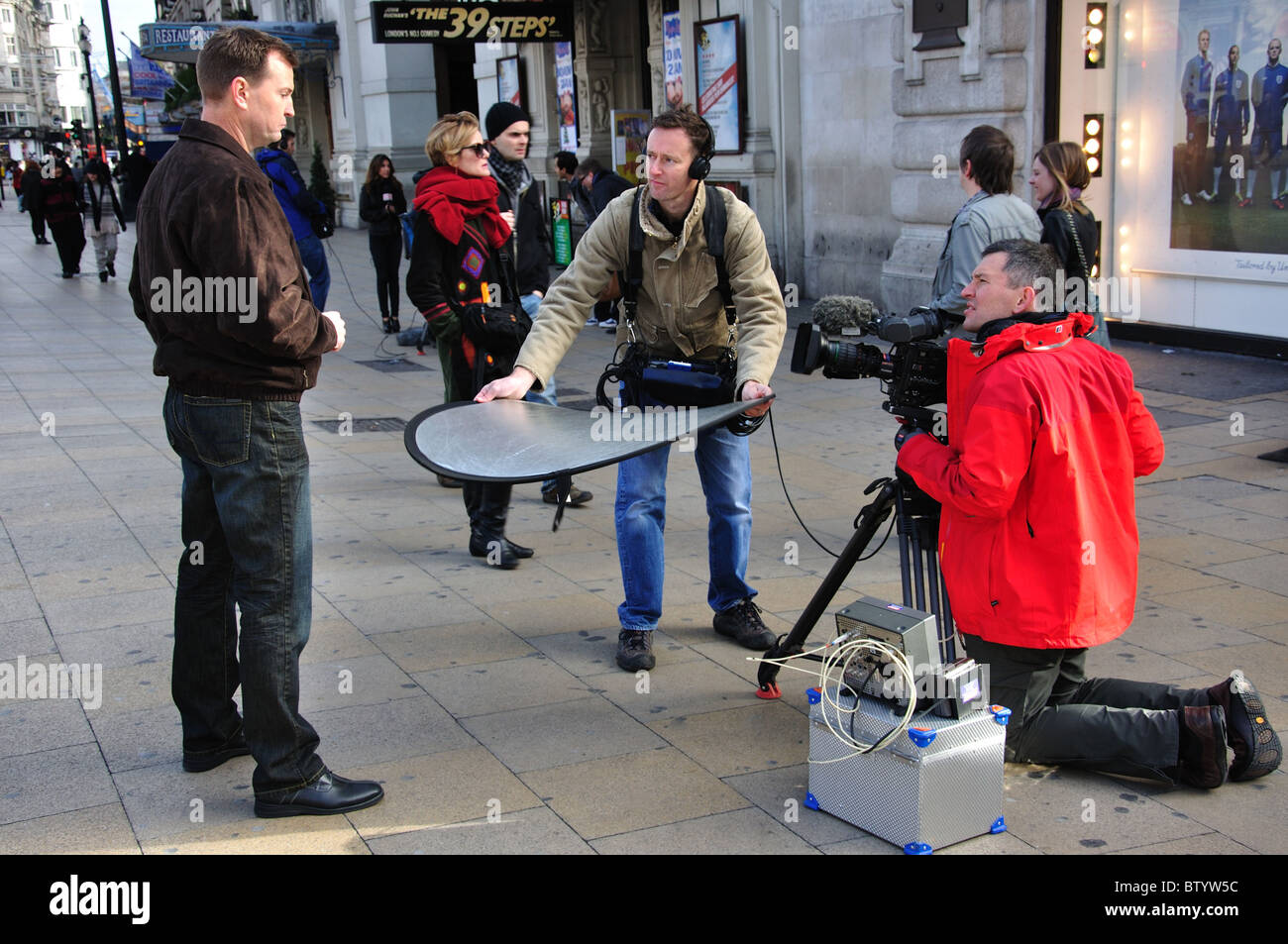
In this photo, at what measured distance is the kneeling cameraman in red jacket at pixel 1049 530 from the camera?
336 centimetres

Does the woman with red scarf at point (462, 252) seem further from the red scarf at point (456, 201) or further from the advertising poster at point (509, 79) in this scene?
the advertising poster at point (509, 79)

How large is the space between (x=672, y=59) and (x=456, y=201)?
1087cm

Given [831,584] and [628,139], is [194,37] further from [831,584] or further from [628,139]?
[831,584]

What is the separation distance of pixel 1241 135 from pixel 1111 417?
25.2ft

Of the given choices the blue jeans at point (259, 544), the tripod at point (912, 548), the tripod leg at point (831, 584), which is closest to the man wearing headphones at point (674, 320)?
the tripod leg at point (831, 584)

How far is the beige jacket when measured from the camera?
4.42 m

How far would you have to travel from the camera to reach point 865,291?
13.5m

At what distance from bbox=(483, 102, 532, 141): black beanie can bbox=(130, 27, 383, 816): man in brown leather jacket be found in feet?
11.1

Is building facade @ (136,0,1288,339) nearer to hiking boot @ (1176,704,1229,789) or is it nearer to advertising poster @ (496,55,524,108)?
advertising poster @ (496,55,524,108)

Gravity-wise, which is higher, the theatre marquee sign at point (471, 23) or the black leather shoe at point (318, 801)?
the theatre marquee sign at point (471, 23)

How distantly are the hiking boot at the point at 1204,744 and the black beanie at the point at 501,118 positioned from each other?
181 inches

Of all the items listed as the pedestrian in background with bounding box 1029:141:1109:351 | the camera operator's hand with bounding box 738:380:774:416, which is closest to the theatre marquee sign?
the pedestrian in background with bounding box 1029:141:1109:351

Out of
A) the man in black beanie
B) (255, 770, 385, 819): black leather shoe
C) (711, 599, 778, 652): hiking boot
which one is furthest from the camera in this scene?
the man in black beanie

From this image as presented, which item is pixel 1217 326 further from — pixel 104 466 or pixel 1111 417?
pixel 104 466
